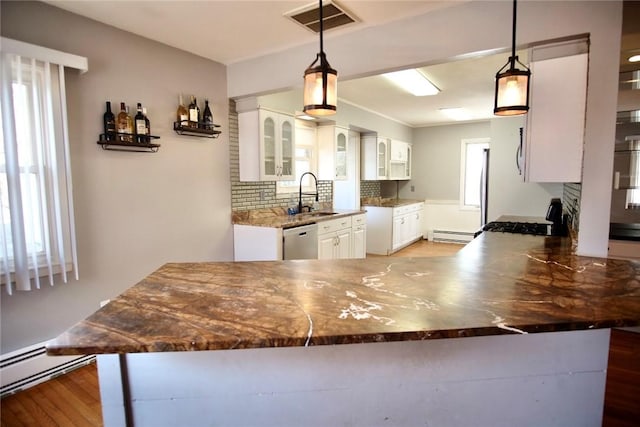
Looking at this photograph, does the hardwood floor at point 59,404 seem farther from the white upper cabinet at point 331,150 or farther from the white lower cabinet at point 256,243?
the white upper cabinet at point 331,150

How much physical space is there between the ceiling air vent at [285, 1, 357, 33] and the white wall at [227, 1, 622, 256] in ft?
0.63

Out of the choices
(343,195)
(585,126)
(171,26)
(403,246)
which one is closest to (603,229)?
(585,126)

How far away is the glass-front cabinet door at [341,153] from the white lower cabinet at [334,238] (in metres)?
0.96

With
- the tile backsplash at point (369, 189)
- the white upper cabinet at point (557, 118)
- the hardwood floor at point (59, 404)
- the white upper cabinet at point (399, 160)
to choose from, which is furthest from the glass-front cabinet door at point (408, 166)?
the hardwood floor at point (59, 404)

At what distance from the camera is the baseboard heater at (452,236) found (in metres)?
6.84

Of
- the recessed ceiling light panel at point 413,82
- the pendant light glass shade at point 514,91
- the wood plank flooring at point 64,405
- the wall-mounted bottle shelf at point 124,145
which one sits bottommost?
the wood plank flooring at point 64,405

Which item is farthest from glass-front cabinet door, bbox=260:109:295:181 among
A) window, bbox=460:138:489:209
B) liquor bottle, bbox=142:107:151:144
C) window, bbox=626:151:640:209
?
window, bbox=460:138:489:209

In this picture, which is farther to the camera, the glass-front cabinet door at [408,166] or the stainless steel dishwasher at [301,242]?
the glass-front cabinet door at [408,166]

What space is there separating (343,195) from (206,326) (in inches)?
190

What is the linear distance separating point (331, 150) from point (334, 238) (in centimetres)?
140

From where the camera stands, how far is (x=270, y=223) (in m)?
3.54

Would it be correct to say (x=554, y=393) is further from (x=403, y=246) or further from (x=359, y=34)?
(x=403, y=246)

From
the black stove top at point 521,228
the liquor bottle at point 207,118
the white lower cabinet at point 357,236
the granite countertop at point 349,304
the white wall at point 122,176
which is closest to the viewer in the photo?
the granite countertop at point 349,304

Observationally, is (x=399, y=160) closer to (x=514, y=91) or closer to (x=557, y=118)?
(x=557, y=118)
